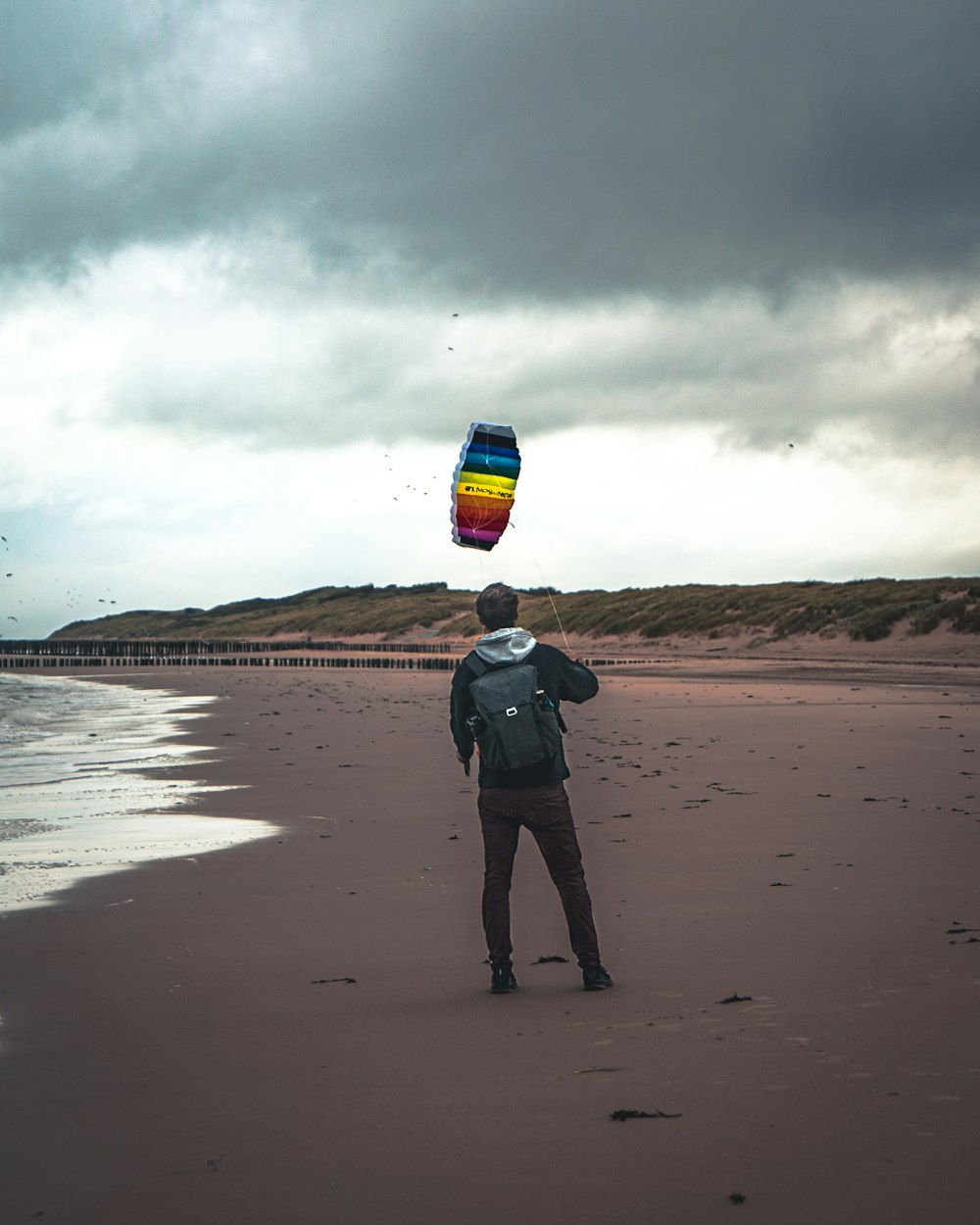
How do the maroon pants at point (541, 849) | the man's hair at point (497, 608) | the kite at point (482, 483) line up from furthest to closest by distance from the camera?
the kite at point (482, 483)
the man's hair at point (497, 608)
the maroon pants at point (541, 849)

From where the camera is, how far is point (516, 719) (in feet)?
19.3

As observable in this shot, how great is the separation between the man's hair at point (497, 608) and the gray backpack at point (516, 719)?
1.07ft

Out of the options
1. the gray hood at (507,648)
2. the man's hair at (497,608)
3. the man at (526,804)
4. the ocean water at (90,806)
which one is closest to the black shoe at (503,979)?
the man at (526,804)

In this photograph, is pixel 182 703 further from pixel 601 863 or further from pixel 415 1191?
pixel 415 1191

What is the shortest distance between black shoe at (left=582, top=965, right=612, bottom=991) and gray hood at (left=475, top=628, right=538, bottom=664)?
148 centimetres

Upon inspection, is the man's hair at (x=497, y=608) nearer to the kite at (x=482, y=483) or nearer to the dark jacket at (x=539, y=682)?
the dark jacket at (x=539, y=682)

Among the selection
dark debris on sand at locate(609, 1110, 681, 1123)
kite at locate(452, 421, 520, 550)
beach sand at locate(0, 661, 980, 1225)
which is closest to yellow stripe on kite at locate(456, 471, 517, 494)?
kite at locate(452, 421, 520, 550)

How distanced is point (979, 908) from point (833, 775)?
6.49m

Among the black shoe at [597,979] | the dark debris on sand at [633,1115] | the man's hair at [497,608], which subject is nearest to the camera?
the dark debris on sand at [633,1115]

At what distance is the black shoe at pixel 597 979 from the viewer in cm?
579

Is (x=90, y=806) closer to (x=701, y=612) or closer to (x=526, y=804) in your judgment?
(x=526, y=804)

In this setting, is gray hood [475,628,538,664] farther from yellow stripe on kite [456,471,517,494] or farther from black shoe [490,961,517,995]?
yellow stripe on kite [456,471,517,494]

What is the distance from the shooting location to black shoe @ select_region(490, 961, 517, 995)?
586cm

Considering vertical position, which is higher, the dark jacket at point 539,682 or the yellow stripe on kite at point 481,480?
the yellow stripe on kite at point 481,480
